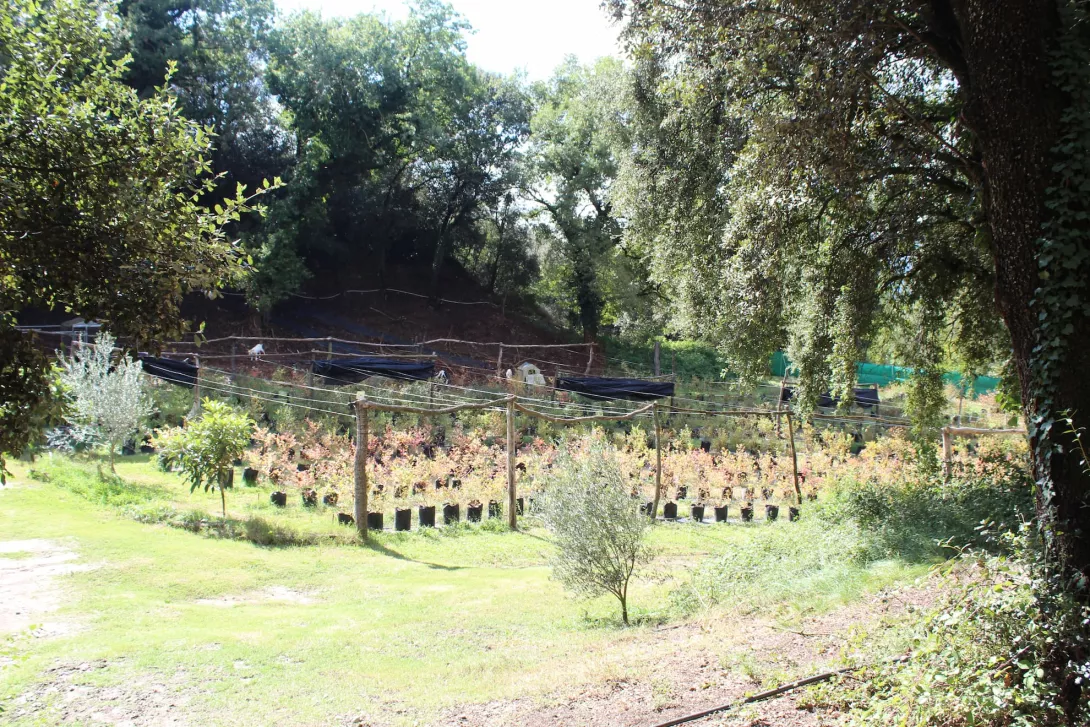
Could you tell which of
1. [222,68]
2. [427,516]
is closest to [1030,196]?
[427,516]

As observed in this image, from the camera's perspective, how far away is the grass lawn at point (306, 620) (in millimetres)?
4473

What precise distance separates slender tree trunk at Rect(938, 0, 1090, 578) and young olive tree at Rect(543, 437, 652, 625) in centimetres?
324

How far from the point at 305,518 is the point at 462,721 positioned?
18.9ft

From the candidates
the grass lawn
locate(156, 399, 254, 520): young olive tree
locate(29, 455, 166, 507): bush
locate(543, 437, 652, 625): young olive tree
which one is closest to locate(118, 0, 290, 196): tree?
locate(29, 455, 166, 507): bush

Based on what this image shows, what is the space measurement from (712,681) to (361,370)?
14086mm

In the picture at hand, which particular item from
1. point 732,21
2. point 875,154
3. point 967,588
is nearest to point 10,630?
point 967,588

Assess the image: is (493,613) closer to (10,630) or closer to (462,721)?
(462,721)

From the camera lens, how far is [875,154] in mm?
7090

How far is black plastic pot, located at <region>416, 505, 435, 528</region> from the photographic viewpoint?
9.79 m

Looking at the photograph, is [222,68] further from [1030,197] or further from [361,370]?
[1030,197]

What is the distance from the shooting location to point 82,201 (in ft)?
10.9

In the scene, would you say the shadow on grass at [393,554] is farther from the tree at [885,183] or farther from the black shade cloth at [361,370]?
the black shade cloth at [361,370]

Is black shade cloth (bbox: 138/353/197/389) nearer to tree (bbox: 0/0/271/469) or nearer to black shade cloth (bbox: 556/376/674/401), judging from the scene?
black shade cloth (bbox: 556/376/674/401)

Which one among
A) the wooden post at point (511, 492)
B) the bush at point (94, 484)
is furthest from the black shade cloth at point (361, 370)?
the wooden post at point (511, 492)
